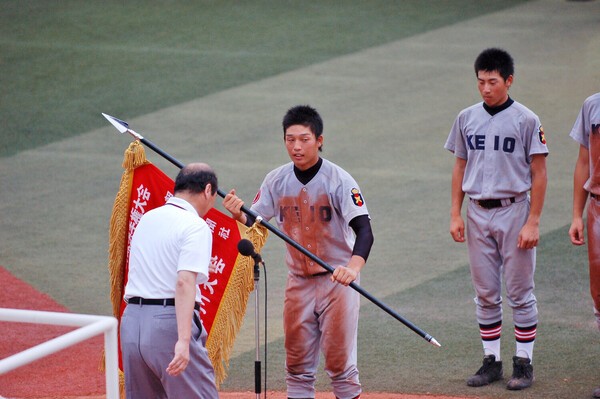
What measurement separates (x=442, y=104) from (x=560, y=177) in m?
2.84

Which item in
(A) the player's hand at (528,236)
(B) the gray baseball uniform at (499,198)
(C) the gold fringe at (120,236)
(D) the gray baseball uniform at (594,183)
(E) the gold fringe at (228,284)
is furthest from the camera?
(B) the gray baseball uniform at (499,198)

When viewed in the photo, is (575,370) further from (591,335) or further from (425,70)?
(425,70)

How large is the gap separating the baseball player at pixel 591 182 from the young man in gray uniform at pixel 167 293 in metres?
2.59

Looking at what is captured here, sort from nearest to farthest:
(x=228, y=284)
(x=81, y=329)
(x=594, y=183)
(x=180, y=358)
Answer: (x=81, y=329) < (x=180, y=358) < (x=228, y=284) < (x=594, y=183)

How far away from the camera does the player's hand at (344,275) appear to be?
5.44 m

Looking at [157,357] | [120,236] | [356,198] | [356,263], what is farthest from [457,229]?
[157,357]

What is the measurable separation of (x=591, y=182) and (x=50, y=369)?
400cm

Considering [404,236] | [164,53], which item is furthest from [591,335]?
[164,53]

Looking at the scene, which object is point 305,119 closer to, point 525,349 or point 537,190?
point 537,190

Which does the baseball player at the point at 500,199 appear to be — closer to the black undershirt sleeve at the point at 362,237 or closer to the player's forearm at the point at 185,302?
the black undershirt sleeve at the point at 362,237

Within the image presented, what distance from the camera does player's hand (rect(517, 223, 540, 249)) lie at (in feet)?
21.2

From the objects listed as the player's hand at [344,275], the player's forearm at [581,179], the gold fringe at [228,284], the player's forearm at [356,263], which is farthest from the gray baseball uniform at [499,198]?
the gold fringe at [228,284]

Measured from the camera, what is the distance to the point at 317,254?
5.91 meters

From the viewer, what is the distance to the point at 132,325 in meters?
5.07
